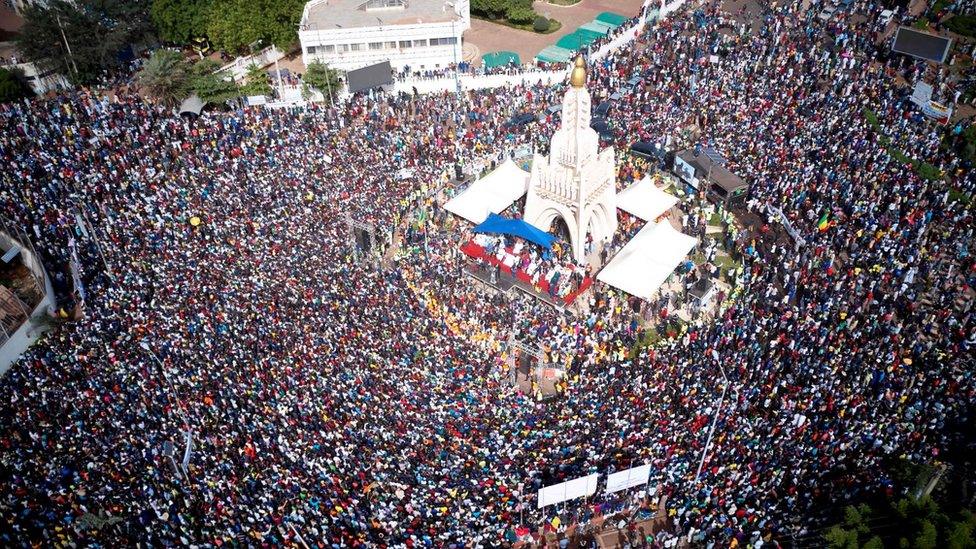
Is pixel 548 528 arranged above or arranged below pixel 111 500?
below

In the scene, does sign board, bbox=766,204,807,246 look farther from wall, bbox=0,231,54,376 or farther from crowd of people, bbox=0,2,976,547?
wall, bbox=0,231,54,376

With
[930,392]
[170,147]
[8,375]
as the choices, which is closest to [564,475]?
[930,392]

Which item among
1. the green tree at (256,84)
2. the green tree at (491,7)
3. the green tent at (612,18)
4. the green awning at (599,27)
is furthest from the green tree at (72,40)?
the green tent at (612,18)

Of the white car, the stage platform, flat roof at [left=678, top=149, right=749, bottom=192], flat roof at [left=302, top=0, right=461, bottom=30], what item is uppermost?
flat roof at [left=302, top=0, right=461, bottom=30]

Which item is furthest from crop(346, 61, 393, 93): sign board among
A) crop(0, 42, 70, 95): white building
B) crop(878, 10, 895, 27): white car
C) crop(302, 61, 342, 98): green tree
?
crop(878, 10, 895, 27): white car

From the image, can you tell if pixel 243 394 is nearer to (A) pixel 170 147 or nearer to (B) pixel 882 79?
(A) pixel 170 147

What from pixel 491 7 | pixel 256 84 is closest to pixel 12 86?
pixel 256 84
